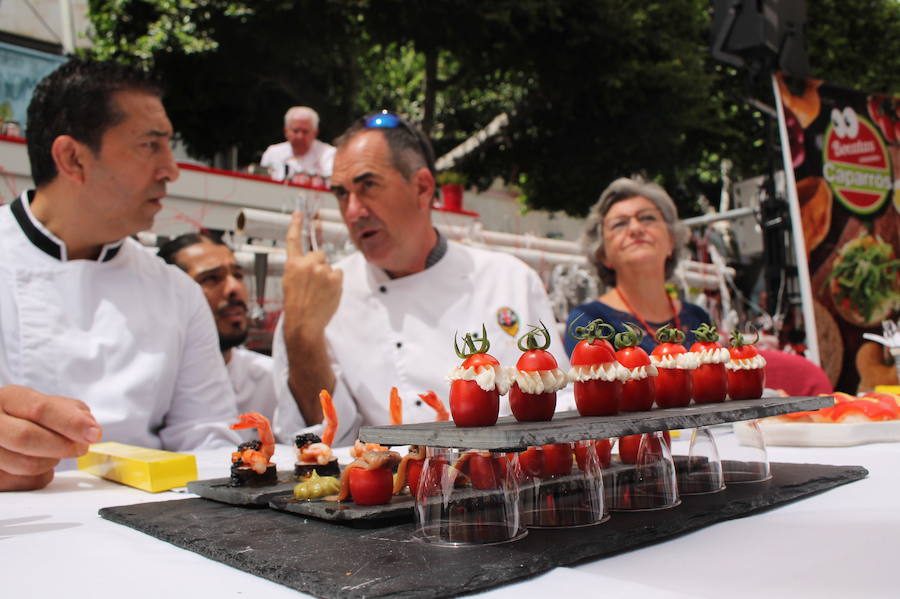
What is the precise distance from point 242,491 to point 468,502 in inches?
19.8

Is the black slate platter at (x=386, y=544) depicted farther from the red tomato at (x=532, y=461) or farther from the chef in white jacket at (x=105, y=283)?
the chef in white jacket at (x=105, y=283)

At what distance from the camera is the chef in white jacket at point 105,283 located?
232cm

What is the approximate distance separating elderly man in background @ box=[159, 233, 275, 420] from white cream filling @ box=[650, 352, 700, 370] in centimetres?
258

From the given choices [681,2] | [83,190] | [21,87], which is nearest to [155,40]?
[21,87]

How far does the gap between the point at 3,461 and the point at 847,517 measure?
1.55 metres

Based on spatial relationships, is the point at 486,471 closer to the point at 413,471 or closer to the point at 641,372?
the point at 413,471

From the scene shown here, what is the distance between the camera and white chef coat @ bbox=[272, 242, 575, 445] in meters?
2.87

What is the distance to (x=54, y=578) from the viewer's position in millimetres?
931

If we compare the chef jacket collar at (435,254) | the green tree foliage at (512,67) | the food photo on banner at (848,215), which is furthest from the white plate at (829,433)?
Result: the green tree foliage at (512,67)

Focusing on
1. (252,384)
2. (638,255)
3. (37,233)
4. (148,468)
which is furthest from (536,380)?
(252,384)

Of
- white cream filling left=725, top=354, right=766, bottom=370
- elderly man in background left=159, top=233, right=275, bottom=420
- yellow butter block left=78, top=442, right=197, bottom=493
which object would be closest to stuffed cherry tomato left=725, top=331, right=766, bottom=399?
white cream filling left=725, top=354, right=766, bottom=370

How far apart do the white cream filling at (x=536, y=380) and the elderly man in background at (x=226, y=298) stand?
269cm

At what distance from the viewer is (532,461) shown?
1191mm

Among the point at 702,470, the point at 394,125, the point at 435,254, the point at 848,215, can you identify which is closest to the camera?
the point at 702,470
